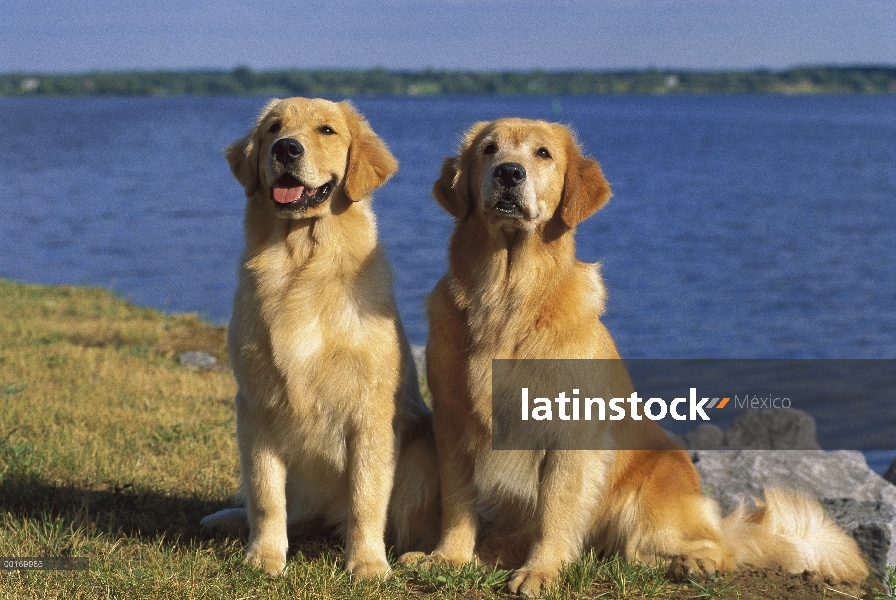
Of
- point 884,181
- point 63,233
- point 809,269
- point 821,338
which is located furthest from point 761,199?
point 63,233

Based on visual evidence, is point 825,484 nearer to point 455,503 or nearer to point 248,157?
point 455,503

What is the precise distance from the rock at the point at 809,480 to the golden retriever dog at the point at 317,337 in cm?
244

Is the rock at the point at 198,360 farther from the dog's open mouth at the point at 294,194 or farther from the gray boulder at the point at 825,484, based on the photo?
the dog's open mouth at the point at 294,194

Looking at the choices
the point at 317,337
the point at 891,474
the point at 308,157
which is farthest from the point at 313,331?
the point at 891,474

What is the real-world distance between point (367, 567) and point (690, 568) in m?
1.43

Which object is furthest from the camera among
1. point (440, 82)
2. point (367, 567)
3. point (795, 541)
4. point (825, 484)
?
point (440, 82)

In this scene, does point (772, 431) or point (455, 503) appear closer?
point (455, 503)

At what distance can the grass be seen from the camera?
4.18 metres

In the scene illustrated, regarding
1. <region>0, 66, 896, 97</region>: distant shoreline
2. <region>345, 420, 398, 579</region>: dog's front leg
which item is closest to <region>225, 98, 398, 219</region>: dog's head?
<region>345, 420, 398, 579</region>: dog's front leg

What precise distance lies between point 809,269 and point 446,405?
14.4 meters

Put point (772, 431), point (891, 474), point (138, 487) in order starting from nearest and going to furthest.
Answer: point (138, 487)
point (891, 474)
point (772, 431)

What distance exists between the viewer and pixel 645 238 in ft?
69.3

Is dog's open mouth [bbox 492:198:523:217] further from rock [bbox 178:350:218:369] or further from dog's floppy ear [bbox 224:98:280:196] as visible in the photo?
rock [bbox 178:350:218:369]

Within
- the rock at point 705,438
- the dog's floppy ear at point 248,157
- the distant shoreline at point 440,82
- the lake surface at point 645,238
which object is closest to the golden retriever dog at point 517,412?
the lake surface at point 645,238
